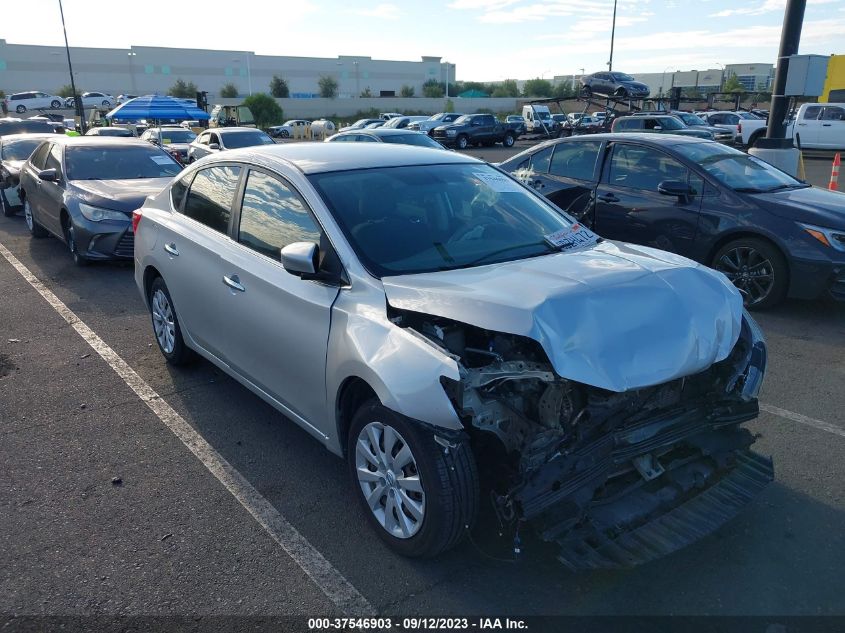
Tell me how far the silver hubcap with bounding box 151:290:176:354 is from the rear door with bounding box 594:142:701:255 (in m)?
4.79

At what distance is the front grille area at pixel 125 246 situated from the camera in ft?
28.1

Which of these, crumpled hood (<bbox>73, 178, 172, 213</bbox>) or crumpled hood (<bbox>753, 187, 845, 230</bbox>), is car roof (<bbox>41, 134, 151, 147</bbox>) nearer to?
crumpled hood (<bbox>73, 178, 172, 213</bbox>)

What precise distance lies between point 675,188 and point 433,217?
12.9 feet

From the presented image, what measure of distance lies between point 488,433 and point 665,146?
17.9 feet

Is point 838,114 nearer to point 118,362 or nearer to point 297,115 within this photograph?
point 118,362

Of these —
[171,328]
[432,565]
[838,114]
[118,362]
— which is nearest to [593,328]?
[432,565]

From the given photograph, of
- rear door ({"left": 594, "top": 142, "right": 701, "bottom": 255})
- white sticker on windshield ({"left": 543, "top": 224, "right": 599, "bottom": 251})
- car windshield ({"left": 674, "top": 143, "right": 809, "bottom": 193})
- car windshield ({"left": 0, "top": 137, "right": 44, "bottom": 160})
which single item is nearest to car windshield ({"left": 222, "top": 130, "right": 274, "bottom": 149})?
car windshield ({"left": 0, "top": 137, "right": 44, "bottom": 160})

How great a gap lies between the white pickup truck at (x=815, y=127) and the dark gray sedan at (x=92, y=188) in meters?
22.7

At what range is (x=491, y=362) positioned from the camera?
2.98 m

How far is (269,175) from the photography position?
159 inches

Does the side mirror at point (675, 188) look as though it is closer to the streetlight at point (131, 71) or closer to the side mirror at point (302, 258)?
the side mirror at point (302, 258)

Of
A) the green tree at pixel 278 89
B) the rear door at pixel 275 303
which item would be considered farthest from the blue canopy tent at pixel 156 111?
the green tree at pixel 278 89

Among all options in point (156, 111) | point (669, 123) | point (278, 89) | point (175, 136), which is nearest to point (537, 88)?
point (278, 89)

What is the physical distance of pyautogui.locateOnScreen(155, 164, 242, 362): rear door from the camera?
14.0 feet
